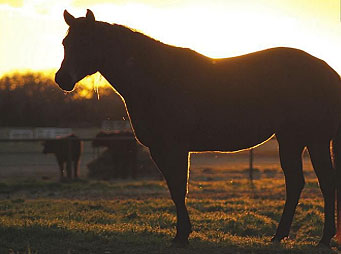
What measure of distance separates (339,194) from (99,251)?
2799 millimetres

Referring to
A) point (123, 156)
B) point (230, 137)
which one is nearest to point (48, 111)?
point (123, 156)

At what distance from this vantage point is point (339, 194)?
6109 mm

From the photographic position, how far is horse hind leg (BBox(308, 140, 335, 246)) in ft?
19.8

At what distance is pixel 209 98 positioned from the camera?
5.77 meters

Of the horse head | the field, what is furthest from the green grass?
the horse head

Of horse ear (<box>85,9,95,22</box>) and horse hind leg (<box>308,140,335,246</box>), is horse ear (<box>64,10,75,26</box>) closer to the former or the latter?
horse ear (<box>85,9,95,22</box>)

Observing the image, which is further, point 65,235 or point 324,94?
point 65,235

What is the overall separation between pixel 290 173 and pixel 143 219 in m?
3.22

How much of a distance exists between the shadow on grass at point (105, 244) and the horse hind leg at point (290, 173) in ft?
1.29

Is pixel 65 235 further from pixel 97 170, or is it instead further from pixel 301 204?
pixel 97 170

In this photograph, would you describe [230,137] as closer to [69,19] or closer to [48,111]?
[69,19]

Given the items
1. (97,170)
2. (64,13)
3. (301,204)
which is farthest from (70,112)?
(64,13)

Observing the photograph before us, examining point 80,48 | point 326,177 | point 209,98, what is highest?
point 80,48

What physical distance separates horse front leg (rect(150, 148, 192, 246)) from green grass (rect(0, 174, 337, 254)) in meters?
0.19
